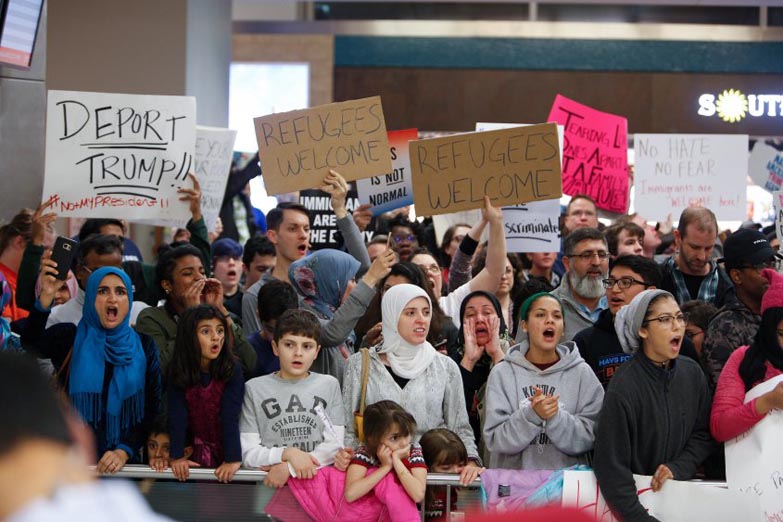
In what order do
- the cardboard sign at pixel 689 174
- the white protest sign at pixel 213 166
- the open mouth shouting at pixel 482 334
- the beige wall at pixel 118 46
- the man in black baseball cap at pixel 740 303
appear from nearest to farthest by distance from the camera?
the man in black baseball cap at pixel 740 303
the open mouth shouting at pixel 482 334
the white protest sign at pixel 213 166
the cardboard sign at pixel 689 174
the beige wall at pixel 118 46

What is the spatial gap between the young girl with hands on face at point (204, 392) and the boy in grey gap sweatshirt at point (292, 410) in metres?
0.08

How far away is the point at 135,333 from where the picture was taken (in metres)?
5.26

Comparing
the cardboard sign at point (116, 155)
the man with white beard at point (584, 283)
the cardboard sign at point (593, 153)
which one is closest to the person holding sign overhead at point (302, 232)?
the cardboard sign at point (116, 155)

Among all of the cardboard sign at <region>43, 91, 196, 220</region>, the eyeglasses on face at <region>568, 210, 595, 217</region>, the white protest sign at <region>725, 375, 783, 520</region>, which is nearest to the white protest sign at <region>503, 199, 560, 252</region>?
the eyeglasses on face at <region>568, 210, 595, 217</region>

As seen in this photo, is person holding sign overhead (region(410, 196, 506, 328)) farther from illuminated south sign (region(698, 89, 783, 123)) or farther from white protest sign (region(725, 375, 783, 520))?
illuminated south sign (region(698, 89, 783, 123))

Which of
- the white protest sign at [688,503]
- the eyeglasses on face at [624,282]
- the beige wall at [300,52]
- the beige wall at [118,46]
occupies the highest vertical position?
the beige wall at [300,52]

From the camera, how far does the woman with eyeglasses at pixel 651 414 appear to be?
15.7ft

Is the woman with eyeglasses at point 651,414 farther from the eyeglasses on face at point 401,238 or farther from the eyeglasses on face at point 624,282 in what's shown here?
the eyeglasses on face at point 401,238

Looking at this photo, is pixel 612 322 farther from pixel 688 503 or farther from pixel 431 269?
pixel 431 269

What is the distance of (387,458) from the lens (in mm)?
4801

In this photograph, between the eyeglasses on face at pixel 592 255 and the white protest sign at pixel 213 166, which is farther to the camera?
the white protest sign at pixel 213 166

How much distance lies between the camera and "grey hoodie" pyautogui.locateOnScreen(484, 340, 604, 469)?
4918 mm

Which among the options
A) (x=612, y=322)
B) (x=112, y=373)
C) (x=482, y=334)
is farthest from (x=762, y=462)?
(x=112, y=373)

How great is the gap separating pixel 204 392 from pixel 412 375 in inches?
35.5
